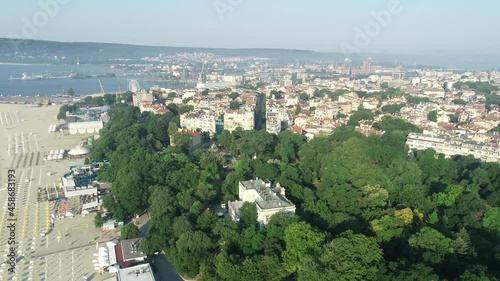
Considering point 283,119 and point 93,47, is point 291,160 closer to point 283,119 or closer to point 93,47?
point 283,119

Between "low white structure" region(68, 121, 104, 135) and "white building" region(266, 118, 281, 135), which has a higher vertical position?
"white building" region(266, 118, 281, 135)

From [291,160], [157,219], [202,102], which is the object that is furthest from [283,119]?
[157,219]

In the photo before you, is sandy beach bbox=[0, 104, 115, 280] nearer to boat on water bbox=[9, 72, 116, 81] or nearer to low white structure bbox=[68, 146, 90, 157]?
low white structure bbox=[68, 146, 90, 157]

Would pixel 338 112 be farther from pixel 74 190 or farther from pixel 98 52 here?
pixel 98 52

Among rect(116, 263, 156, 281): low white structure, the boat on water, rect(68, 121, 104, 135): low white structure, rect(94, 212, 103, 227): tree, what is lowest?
the boat on water

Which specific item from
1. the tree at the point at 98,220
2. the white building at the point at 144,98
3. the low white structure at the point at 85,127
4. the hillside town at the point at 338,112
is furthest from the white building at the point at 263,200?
the white building at the point at 144,98

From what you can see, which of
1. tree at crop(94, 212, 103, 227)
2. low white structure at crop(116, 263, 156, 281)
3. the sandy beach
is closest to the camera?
low white structure at crop(116, 263, 156, 281)

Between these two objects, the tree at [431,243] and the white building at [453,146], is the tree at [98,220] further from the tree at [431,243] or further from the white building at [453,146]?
the white building at [453,146]

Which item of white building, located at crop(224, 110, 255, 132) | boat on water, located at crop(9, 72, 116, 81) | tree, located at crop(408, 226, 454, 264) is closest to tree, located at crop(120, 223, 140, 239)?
tree, located at crop(408, 226, 454, 264)
